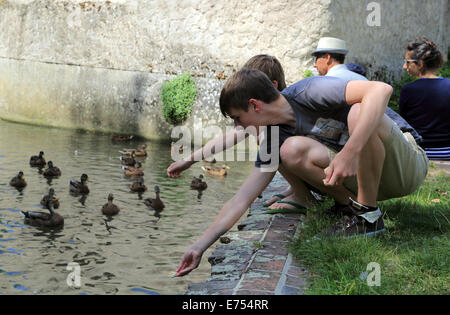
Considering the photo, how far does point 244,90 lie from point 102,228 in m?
2.89

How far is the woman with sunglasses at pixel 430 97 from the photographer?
599 centimetres

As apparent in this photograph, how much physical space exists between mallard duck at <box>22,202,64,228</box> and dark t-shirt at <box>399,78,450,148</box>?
4.02 m

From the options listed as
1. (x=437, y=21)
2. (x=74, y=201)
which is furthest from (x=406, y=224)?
(x=437, y=21)

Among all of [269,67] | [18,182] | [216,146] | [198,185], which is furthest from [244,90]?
[18,182]

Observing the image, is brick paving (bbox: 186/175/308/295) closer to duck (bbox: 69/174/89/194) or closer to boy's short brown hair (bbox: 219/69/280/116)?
boy's short brown hair (bbox: 219/69/280/116)

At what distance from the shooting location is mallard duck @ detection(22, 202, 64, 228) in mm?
5750

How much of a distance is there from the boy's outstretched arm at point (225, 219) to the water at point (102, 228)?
910 millimetres

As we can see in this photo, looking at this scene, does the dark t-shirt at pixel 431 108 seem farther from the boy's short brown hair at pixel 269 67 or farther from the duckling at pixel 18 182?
the duckling at pixel 18 182

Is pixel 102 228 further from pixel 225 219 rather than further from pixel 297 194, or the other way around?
pixel 225 219

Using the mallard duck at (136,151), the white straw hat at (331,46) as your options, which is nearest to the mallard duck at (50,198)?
the mallard duck at (136,151)
